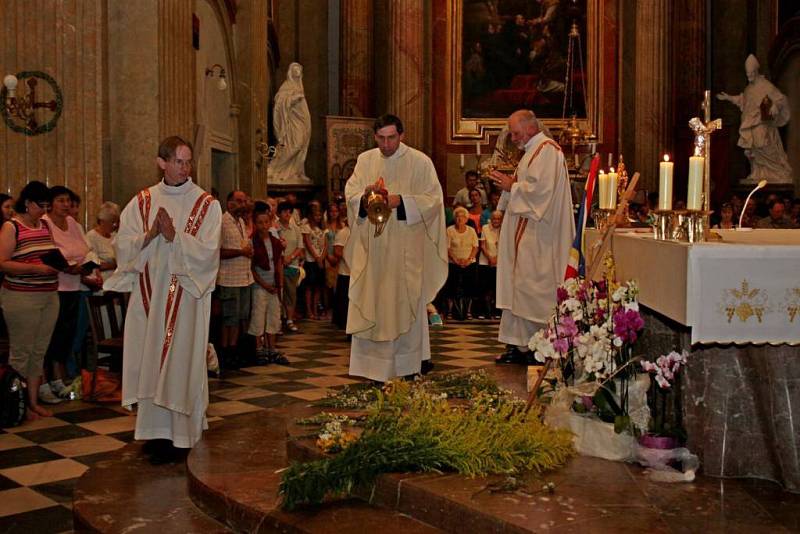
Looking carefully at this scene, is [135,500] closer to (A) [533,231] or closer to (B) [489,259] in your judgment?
(A) [533,231]

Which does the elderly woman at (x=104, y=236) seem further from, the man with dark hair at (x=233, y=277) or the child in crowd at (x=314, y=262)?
the child in crowd at (x=314, y=262)

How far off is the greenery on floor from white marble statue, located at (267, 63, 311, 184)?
42.8 feet

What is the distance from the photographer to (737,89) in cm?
1875

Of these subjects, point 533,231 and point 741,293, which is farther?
point 533,231

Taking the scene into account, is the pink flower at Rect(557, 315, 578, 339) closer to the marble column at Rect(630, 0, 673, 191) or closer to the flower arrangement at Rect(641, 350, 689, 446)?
the flower arrangement at Rect(641, 350, 689, 446)

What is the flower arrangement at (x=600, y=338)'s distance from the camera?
428 centimetres

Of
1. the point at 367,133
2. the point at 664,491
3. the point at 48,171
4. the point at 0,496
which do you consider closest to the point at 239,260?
the point at 48,171

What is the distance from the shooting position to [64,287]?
748 cm

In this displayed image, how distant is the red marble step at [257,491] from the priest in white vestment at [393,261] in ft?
3.99

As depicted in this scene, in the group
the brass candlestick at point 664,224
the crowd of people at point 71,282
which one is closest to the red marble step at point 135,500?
the crowd of people at point 71,282

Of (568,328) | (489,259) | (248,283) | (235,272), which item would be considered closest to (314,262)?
(489,259)

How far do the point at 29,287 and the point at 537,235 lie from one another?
3.79 metres

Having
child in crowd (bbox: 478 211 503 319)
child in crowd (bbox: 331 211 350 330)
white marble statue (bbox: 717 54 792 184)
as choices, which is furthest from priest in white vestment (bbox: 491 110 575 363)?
white marble statue (bbox: 717 54 792 184)

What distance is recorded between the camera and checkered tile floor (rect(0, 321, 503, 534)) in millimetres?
4781
